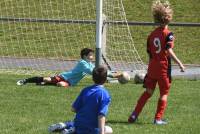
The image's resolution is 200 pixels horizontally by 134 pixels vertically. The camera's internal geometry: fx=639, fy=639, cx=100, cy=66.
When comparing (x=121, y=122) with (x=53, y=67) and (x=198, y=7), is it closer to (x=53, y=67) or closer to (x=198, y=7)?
(x=53, y=67)

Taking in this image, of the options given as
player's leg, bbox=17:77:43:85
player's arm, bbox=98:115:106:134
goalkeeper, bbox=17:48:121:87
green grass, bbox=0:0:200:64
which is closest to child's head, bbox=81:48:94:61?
goalkeeper, bbox=17:48:121:87

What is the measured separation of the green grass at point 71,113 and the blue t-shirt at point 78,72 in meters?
0.19

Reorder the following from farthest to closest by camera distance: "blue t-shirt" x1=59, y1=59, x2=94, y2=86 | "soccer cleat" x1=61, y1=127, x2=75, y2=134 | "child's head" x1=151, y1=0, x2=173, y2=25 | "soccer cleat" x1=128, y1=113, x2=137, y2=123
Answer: "blue t-shirt" x1=59, y1=59, x2=94, y2=86, "soccer cleat" x1=128, y1=113, x2=137, y2=123, "child's head" x1=151, y1=0, x2=173, y2=25, "soccer cleat" x1=61, y1=127, x2=75, y2=134

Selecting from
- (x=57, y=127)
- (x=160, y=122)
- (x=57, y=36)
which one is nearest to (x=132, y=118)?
(x=160, y=122)

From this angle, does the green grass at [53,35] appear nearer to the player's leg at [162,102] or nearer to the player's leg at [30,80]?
the player's leg at [30,80]

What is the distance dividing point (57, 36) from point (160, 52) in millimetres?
13313

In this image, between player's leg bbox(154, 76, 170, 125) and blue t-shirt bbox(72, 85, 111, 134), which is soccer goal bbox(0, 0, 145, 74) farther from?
blue t-shirt bbox(72, 85, 111, 134)

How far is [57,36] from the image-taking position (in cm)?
2244

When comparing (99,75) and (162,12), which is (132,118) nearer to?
(162,12)

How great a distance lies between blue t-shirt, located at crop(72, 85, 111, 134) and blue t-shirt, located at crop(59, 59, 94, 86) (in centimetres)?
647

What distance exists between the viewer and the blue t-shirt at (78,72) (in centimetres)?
1327

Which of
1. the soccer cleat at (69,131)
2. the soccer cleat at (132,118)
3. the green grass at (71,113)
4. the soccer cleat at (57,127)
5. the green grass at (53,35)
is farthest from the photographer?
the green grass at (53,35)

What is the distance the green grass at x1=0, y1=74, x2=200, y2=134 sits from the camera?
887 cm

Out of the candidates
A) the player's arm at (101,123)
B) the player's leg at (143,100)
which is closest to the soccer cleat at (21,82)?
the player's leg at (143,100)
